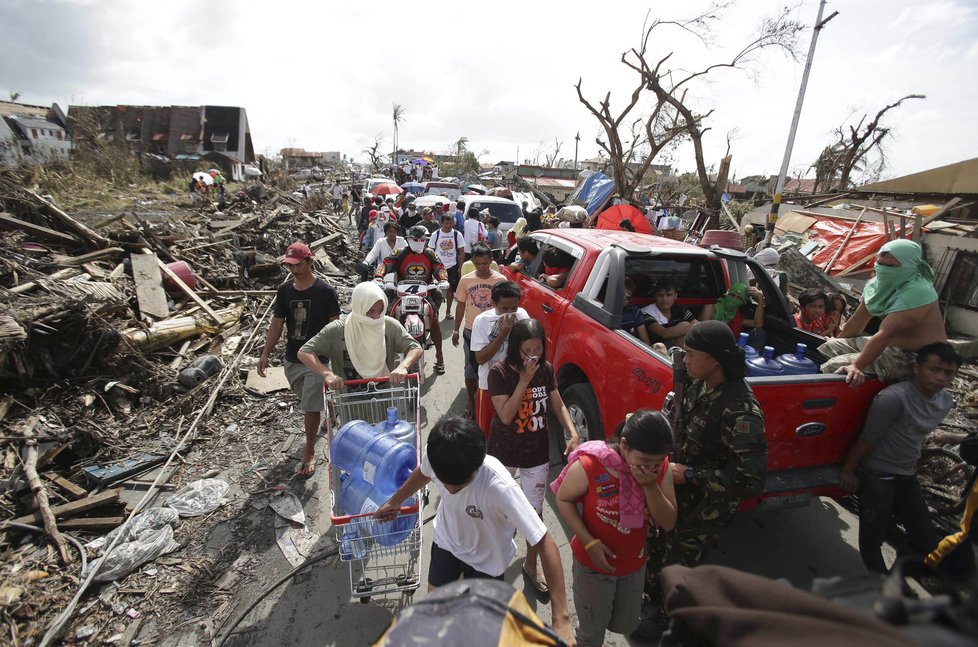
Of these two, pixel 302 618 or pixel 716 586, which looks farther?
pixel 302 618

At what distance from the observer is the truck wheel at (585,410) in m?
3.77

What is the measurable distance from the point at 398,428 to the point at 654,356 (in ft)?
5.82

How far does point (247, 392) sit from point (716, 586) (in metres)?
5.76

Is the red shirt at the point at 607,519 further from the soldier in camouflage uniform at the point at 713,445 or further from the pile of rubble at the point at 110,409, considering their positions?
the pile of rubble at the point at 110,409

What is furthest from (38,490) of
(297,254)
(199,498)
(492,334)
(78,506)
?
(492,334)

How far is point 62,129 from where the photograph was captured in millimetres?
42875

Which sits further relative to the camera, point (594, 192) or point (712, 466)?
point (594, 192)

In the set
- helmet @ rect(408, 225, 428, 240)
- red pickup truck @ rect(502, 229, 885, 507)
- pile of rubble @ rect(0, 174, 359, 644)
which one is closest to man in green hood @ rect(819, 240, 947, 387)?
red pickup truck @ rect(502, 229, 885, 507)

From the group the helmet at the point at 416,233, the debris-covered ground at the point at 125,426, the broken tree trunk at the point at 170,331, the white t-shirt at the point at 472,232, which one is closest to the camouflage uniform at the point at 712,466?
the debris-covered ground at the point at 125,426

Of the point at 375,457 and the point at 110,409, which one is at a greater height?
the point at 375,457

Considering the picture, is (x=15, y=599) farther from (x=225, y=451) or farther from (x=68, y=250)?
(x=68, y=250)

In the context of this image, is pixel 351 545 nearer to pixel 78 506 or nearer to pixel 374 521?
pixel 374 521

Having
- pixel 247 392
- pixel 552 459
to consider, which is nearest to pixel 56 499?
pixel 247 392

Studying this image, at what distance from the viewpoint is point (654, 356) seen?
10.2ft
